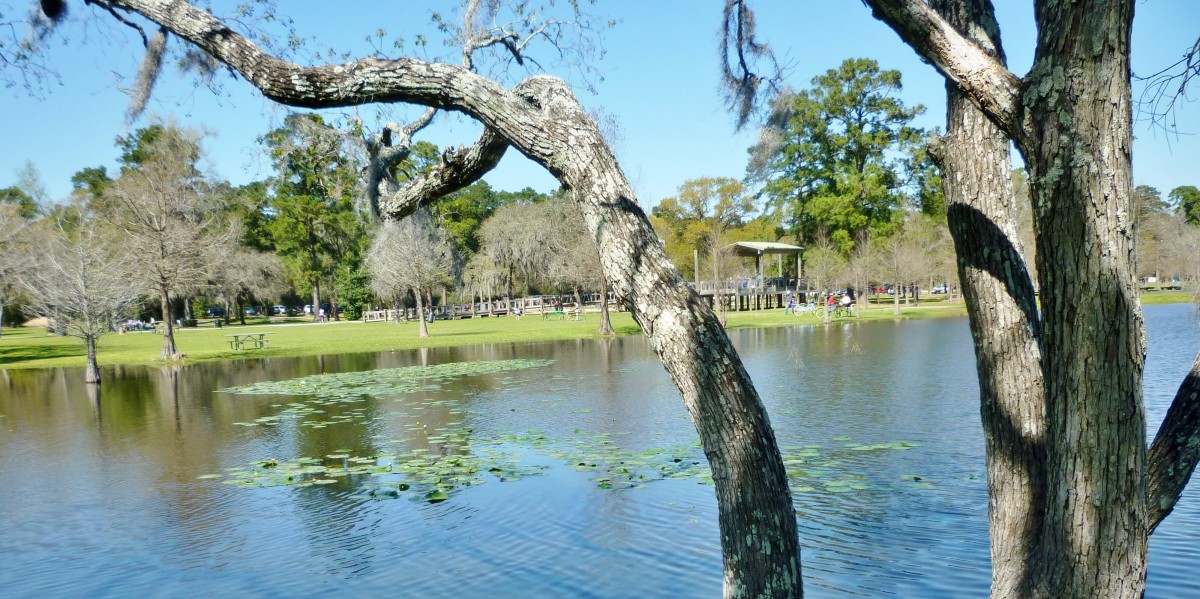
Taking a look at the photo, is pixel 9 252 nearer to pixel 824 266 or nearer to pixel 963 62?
pixel 963 62

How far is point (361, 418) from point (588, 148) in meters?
12.4

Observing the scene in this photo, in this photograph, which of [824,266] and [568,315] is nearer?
[824,266]

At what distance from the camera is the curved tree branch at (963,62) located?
8.16ft

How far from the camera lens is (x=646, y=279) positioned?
2.88 meters

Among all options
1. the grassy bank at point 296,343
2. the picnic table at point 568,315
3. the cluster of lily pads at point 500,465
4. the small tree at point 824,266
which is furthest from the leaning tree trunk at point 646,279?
the small tree at point 824,266

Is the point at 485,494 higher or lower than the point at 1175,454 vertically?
lower

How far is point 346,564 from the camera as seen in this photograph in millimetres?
6758

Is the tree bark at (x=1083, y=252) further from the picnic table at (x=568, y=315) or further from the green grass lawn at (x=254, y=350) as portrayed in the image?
the picnic table at (x=568, y=315)

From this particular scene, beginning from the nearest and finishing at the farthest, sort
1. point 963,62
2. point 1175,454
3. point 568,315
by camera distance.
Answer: point 963,62
point 1175,454
point 568,315

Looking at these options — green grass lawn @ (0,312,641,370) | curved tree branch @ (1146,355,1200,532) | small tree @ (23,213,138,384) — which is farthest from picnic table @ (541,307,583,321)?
curved tree branch @ (1146,355,1200,532)

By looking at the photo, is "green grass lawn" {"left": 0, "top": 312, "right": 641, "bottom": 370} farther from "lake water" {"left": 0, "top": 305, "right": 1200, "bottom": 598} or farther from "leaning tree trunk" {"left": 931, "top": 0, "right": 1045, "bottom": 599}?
"leaning tree trunk" {"left": 931, "top": 0, "right": 1045, "bottom": 599}

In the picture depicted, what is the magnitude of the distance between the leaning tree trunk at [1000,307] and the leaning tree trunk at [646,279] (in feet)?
3.10

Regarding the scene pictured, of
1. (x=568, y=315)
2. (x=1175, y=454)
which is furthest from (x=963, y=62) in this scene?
(x=568, y=315)

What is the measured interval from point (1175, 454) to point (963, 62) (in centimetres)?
162
